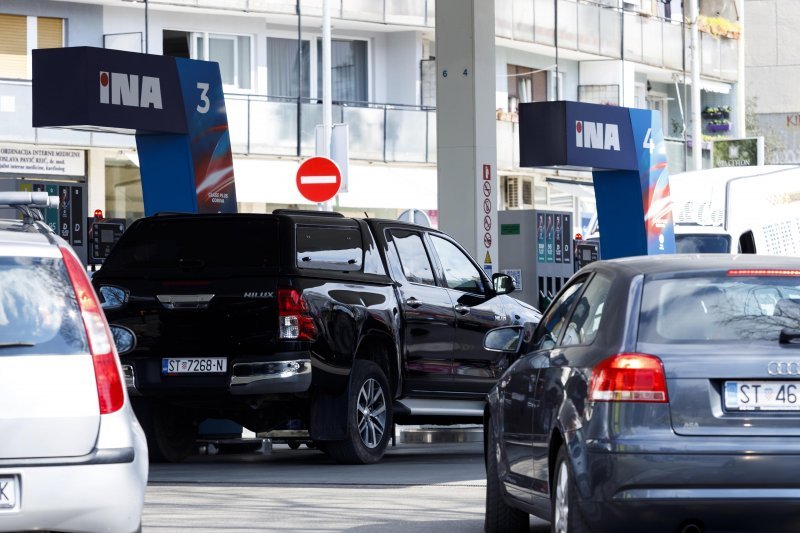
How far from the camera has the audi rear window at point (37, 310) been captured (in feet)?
25.1

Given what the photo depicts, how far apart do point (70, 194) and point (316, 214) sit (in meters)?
23.9

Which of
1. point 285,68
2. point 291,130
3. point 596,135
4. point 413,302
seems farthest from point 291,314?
point 285,68

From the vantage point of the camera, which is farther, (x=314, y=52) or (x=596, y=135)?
(x=314, y=52)

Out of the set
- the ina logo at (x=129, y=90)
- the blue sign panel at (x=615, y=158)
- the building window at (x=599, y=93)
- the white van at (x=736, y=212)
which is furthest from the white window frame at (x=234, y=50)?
the ina logo at (x=129, y=90)

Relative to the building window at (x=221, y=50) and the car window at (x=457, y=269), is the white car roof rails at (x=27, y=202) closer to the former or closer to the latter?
the car window at (x=457, y=269)

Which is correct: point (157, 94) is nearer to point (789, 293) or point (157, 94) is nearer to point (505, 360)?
point (505, 360)

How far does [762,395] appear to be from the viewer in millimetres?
7930

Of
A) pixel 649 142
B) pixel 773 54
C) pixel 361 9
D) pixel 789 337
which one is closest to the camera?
pixel 789 337

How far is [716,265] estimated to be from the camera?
8.53 m

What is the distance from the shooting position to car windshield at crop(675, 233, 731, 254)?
2469 cm

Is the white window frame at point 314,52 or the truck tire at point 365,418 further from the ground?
the white window frame at point 314,52

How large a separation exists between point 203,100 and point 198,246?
353 centimetres

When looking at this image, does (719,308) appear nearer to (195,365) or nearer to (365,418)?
(195,365)

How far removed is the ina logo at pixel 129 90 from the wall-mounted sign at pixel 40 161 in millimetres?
22295
